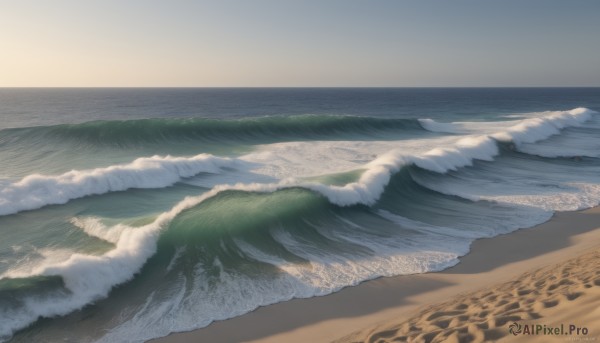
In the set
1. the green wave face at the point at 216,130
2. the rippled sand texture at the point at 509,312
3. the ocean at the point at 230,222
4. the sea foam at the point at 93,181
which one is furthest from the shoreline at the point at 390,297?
the green wave face at the point at 216,130

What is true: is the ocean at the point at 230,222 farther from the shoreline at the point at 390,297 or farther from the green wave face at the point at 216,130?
the green wave face at the point at 216,130

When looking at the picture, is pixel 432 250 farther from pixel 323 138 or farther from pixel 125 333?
pixel 323 138

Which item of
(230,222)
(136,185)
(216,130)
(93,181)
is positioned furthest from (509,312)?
(216,130)

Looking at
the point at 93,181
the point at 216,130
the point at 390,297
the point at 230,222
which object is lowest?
the point at 390,297

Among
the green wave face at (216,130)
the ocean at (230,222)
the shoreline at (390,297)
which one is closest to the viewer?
the shoreline at (390,297)

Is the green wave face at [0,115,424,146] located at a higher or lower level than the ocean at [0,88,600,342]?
higher

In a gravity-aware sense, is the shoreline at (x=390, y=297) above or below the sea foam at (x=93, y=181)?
below

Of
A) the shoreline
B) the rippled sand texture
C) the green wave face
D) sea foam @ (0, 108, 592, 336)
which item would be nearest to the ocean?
sea foam @ (0, 108, 592, 336)

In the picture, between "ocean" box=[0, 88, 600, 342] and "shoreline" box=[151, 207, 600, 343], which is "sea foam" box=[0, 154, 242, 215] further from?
"shoreline" box=[151, 207, 600, 343]

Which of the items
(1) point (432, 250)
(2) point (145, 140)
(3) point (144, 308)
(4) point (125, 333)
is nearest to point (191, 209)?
(3) point (144, 308)

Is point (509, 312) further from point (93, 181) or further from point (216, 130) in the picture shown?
point (216, 130)
